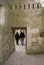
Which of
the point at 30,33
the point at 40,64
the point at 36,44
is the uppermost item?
the point at 30,33

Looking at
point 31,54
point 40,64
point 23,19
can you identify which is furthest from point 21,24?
point 40,64

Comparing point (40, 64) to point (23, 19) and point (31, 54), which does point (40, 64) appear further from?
point (23, 19)

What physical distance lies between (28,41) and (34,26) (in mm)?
615

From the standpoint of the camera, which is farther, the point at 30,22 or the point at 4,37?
the point at 30,22

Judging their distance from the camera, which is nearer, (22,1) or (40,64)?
(40,64)

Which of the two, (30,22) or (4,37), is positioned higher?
(30,22)

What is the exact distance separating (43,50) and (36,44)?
1.17ft

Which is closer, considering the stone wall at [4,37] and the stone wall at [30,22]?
the stone wall at [4,37]

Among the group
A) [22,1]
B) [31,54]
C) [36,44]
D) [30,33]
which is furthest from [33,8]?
[31,54]

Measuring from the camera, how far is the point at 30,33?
6.15 metres

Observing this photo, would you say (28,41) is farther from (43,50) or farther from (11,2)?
(11,2)

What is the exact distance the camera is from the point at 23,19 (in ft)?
20.2

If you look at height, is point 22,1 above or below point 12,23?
above

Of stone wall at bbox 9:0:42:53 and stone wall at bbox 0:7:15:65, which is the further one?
stone wall at bbox 9:0:42:53
